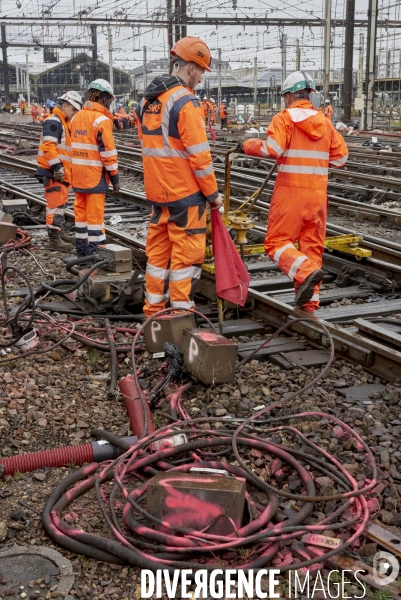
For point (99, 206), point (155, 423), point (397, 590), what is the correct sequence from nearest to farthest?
point (397, 590)
point (155, 423)
point (99, 206)

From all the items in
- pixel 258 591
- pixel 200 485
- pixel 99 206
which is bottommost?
pixel 258 591

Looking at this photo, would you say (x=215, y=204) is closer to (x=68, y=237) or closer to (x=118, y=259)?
(x=118, y=259)

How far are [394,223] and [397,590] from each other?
8873mm

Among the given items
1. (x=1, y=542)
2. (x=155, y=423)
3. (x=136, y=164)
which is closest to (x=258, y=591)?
(x=1, y=542)

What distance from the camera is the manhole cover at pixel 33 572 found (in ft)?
10.3

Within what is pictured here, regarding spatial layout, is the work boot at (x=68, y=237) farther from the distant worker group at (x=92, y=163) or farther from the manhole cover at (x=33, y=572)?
the manhole cover at (x=33, y=572)

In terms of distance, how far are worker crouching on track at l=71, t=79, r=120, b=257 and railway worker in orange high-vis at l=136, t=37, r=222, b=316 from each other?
7.57ft

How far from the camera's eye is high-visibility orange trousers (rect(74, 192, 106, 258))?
8430 millimetres

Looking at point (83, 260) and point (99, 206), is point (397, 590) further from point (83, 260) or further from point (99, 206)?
point (99, 206)

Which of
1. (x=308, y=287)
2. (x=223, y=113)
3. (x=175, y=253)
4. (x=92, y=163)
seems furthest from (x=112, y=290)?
(x=223, y=113)

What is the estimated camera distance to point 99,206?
8.45m

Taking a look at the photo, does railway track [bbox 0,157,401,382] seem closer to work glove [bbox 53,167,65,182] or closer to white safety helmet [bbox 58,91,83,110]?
work glove [bbox 53,167,65,182]

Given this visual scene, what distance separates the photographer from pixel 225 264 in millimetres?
5785

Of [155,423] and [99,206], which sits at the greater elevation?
[99,206]
